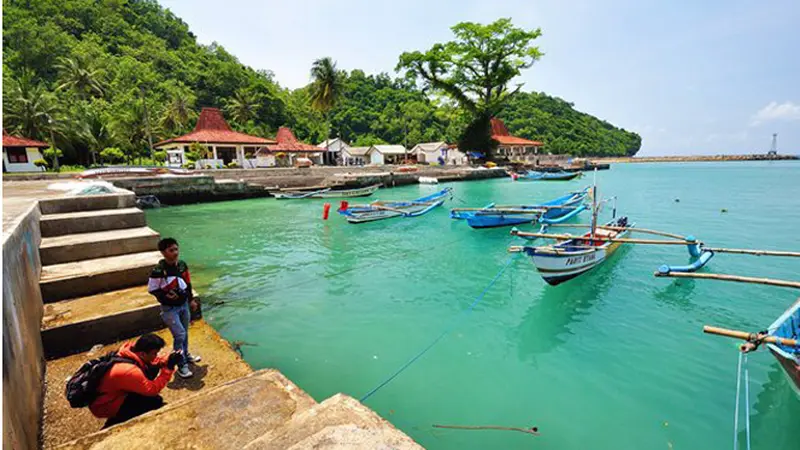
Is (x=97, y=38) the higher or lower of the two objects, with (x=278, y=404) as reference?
higher

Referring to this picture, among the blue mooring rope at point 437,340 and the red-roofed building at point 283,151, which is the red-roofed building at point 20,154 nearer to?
the red-roofed building at point 283,151

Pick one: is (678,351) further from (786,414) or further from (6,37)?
(6,37)

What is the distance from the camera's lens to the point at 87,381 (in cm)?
354

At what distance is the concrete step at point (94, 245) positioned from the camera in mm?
7871

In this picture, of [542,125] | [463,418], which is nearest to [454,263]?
[463,418]

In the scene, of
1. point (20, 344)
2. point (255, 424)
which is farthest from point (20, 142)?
point (255, 424)

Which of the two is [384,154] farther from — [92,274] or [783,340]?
[783,340]

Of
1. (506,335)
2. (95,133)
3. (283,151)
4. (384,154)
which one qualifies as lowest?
(506,335)

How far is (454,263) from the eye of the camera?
13.8m

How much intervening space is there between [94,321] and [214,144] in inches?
1504

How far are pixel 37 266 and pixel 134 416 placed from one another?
495 cm

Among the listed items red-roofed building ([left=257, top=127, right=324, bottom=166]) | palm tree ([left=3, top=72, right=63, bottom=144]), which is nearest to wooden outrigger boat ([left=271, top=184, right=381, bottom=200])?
red-roofed building ([left=257, top=127, right=324, bottom=166])

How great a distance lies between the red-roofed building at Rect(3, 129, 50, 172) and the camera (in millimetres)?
33156

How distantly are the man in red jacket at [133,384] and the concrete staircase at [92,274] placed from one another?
278 centimetres
